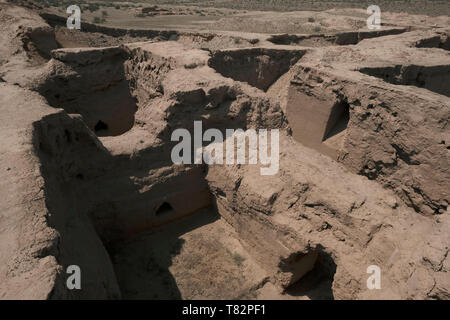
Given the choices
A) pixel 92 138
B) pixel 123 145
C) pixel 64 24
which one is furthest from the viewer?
pixel 64 24

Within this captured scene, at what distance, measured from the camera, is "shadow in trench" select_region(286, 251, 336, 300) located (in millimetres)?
5781

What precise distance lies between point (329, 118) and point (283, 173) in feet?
12.3

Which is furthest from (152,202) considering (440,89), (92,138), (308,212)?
(440,89)

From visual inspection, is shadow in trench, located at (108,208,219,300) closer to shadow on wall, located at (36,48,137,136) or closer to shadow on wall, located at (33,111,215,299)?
shadow on wall, located at (33,111,215,299)

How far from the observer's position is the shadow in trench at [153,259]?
18.8 feet

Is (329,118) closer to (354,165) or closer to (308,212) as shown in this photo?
(354,165)

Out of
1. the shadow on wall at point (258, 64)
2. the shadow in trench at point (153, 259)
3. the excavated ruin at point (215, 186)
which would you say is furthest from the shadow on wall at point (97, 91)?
the shadow in trench at point (153, 259)

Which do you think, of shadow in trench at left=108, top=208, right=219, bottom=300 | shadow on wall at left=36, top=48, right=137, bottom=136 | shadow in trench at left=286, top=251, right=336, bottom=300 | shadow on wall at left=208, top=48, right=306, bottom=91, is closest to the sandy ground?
shadow in trench at left=108, top=208, right=219, bottom=300

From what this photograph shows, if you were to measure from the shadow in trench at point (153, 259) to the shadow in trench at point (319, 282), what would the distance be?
2139 mm

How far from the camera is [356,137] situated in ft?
25.6

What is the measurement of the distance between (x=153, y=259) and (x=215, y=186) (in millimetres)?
1853

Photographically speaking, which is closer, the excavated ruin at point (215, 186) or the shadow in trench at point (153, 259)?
the excavated ruin at point (215, 186)

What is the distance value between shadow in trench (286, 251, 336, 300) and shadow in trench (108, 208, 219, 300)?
2.14 metres

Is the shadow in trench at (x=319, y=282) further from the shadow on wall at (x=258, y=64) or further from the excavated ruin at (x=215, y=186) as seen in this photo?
the shadow on wall at (x=258, y=64)
